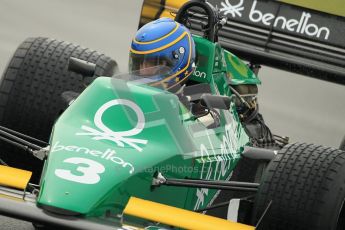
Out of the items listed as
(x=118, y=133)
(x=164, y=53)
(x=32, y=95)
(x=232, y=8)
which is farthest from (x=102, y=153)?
(x=232, y=8)

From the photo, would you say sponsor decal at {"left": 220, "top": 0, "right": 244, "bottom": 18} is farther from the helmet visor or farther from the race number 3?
the race number 3

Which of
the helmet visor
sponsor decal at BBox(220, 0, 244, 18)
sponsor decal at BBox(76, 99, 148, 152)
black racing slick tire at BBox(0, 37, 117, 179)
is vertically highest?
sponsor decal at BBox(220, 0, 244, 18)

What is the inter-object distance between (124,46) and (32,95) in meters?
5.08

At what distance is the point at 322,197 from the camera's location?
5020 millimetres

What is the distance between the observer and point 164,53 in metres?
5.93

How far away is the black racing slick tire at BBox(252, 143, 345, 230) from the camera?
4.98m

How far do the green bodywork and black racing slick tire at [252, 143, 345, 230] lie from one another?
0.49 meters

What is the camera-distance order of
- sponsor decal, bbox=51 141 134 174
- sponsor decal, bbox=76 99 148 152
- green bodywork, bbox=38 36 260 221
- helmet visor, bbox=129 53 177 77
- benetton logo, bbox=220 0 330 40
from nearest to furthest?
green bodywork, bbox=38 36 260 221 < sponsor decal, bbox=51 141 134 174 < sponsor decal, bbox=76 99 148 152 < helmet visor, bbox=129 53 177 77 < benetton logo, bbox=220 0 330 40

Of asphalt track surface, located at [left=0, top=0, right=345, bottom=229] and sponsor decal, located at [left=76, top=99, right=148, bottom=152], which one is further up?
sponsor decal, located at [left=76, top=99, right=148, bottom=152]

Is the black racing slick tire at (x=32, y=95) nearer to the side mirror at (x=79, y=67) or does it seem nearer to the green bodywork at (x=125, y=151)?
the side mirror at (x=79, y=67)

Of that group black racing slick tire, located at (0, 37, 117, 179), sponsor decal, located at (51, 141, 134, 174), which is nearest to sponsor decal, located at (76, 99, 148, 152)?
sponsor decal, located at (51, 141, 134, 174)

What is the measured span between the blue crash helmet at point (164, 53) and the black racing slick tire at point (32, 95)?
0.69 m

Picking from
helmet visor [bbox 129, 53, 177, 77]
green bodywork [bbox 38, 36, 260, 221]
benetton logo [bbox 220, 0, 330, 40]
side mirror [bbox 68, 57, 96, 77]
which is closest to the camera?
green bodywork [bbox 38, 36, 260, 221]

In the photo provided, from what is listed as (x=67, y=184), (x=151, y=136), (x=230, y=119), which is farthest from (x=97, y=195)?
(x=230, y=119)
